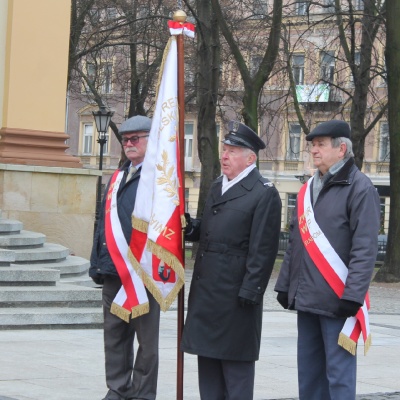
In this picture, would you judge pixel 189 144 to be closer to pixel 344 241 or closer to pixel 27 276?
pixel 27 276

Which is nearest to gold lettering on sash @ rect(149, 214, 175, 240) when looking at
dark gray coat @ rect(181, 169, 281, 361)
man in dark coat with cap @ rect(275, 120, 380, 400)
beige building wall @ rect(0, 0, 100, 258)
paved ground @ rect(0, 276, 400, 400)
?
dark gray coat @ rect(181, 169, 281, 361)

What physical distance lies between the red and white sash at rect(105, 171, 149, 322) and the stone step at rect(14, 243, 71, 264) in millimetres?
5898

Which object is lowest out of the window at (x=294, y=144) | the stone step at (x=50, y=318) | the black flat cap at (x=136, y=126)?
the stone step at (x=50, y=318)

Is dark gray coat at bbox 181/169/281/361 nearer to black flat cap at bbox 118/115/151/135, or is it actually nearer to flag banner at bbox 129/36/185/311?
flag banner at bbox 129/36/185/311

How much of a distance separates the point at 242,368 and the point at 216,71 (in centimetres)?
2414

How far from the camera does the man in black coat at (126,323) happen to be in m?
7.02

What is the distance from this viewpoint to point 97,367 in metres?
8.75

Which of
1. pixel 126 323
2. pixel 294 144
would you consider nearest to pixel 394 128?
pixel 126 323

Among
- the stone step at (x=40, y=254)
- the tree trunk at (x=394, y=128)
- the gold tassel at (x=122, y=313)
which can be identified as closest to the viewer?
the gold tassel at (x=122, y=313)

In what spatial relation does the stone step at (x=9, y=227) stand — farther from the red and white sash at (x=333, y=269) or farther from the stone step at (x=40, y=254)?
the red and white sash at (x=333, y=269)

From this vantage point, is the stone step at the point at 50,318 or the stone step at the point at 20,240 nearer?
the stone step at the point at 50,318

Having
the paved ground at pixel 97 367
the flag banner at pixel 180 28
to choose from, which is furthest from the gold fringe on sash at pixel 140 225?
the paved ground at pixel 97 367

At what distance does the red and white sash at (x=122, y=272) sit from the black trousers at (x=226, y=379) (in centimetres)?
71

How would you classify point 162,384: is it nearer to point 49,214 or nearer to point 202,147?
point 49,214
